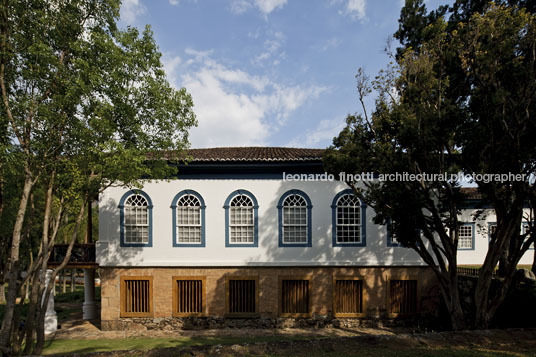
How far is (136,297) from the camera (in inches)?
460

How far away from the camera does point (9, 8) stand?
657 centimetres

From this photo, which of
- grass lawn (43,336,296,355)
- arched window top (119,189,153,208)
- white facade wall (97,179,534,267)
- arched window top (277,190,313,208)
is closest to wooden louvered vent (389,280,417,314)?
white facade wall (97,179,534,267)

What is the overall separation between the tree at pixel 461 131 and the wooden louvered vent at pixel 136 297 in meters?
9.49

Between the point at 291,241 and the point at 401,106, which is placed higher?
the point at 401,106

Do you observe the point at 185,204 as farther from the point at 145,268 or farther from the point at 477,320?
the point at 477,320

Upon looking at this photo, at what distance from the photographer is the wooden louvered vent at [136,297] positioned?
11609 mm

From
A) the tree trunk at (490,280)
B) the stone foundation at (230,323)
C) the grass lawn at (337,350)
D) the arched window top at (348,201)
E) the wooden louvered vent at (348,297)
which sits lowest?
the stone foundation at (230,323)

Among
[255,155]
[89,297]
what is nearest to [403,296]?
[255,155]

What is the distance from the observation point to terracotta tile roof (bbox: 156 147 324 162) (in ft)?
38.4

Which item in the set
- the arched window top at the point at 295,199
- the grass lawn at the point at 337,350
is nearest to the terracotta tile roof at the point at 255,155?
the arched window top at the point at 295,199

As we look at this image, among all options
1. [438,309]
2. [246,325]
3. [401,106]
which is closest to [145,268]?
[246,325]

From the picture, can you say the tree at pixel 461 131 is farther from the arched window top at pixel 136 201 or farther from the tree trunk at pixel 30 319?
the tree trunk at pixel 30 319

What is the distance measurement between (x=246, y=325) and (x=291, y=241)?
3.98 meters

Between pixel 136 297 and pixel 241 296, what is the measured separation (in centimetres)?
450
